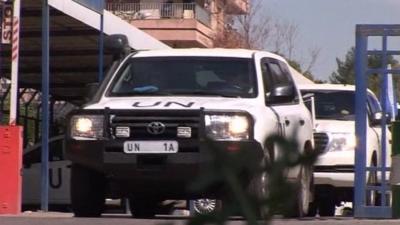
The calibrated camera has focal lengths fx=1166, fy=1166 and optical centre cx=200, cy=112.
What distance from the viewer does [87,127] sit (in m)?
10.7

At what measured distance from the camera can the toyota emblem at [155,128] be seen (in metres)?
10.5

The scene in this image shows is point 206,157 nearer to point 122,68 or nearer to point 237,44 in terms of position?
point 122,68

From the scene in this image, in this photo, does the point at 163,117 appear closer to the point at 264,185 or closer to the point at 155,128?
the point at 155,128

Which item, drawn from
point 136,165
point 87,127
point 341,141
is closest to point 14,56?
point 341,141

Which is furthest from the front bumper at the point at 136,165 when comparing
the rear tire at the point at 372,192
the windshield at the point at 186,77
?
the rear tire at the point at 372,192

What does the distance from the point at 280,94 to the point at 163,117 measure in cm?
134

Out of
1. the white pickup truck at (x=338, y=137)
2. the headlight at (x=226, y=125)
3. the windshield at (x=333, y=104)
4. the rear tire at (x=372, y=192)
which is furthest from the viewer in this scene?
the windshield at (x=333, y=104)

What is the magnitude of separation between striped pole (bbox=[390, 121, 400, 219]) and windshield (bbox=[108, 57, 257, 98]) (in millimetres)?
1445

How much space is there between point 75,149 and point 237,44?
36337 mm

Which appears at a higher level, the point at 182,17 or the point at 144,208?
the point at 182,17

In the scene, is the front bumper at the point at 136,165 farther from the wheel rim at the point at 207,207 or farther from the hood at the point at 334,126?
the wheel rim at the point at 207,207

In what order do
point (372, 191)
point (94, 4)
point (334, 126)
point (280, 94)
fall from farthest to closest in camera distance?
point (94, 4)
point (334, 126)
point (372, 191)
point (280, 94)

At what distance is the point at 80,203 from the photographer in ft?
36.5

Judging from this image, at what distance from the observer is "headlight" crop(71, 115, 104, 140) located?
10.6 meters
